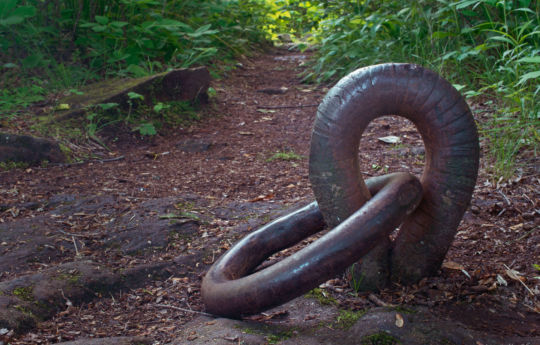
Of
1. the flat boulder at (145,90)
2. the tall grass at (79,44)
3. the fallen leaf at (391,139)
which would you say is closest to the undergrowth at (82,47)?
the tall grass at (79,44)

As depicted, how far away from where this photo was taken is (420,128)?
2.15 meters

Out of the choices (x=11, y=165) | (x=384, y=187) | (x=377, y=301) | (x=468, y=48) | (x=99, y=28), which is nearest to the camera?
(x=384, y=187)

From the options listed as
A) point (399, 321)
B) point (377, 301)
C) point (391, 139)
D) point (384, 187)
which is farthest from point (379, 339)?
point (391, 139)

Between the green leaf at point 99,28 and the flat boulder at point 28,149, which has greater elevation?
the green leaf at point 99,28

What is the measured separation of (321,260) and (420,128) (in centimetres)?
73

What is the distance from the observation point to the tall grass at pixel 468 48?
3.45 metres

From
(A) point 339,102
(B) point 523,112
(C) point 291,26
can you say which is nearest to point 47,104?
(A) point 339,102

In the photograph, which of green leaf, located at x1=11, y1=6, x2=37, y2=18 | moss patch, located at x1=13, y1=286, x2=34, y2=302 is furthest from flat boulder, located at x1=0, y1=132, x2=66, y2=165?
moss patch, located at x1=13, y1=286, x2=34, y2=302

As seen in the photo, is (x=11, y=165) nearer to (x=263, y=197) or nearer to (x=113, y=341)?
(x=263, y=197)

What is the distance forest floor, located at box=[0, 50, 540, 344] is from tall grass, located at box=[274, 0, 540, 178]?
8.2 inches

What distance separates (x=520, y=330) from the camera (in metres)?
1.95

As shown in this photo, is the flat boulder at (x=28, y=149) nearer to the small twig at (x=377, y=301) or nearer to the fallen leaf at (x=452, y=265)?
the small twig at (x=377, y=301)

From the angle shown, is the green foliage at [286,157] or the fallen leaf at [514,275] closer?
the fallen leaf at [514,275]

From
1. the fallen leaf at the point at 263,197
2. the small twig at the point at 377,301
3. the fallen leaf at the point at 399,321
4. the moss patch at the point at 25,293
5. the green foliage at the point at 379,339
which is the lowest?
the fallen leaf at the point at 263,197
